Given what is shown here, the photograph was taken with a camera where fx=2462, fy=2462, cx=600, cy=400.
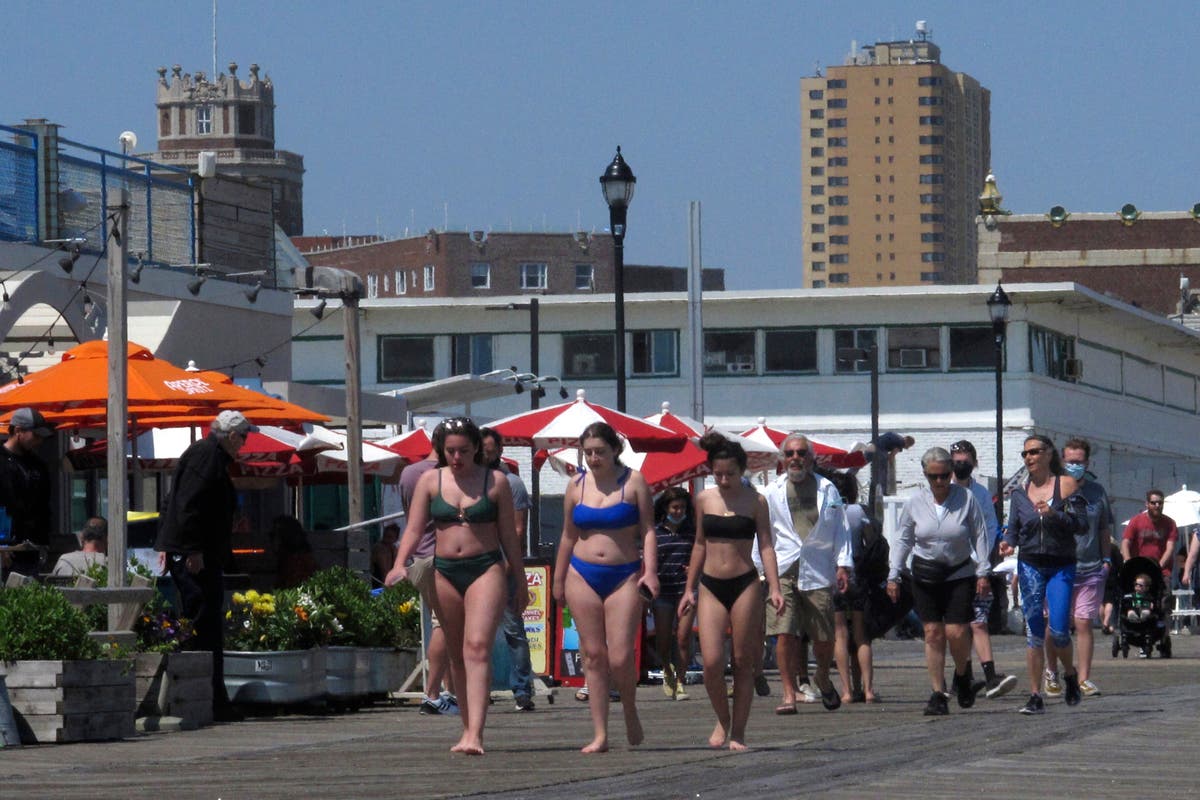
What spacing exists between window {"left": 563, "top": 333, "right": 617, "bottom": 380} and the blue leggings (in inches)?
1898

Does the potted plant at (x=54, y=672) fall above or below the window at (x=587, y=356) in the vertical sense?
below

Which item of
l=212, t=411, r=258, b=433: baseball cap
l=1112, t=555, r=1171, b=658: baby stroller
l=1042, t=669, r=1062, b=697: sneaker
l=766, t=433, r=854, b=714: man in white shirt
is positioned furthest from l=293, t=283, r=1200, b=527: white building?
l=212, t=411, r=258, b=433: baseball cap

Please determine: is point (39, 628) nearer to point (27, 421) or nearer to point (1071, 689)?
point (27, 421)

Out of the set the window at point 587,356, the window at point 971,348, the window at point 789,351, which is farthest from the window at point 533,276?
the window at point 971,348

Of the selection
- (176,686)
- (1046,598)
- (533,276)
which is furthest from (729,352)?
(533,276)

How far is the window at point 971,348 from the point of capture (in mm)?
62375

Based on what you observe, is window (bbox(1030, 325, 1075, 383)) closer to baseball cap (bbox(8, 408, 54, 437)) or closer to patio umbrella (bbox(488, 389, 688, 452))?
patio umbrella (bbox(488, 389, 688, 452))

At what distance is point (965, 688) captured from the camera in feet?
52.5

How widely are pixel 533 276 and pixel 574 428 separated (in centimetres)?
12418

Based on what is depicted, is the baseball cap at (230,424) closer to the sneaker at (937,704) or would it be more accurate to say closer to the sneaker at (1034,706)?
the sneaker at (937,704)

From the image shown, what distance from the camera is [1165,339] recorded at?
73375 mm

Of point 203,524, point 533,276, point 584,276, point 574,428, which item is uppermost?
point 533,276

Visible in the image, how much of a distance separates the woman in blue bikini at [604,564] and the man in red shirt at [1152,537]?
16.0 m

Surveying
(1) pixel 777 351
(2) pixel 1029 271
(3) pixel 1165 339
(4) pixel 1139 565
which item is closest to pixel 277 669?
(4) pixel 1139 565
